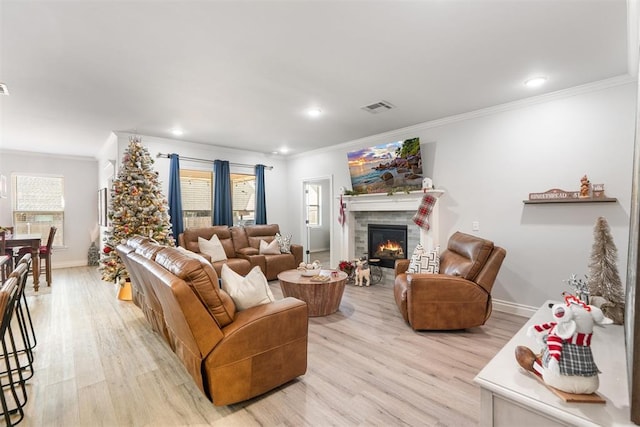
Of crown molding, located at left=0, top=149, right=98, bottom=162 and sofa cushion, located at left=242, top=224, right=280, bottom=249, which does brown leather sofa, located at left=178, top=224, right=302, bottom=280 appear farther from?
crown molding, located at left=0, top=149, right=98, bottom=162

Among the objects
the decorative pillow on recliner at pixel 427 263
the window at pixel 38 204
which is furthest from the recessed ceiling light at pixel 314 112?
the window at pixel 38 204

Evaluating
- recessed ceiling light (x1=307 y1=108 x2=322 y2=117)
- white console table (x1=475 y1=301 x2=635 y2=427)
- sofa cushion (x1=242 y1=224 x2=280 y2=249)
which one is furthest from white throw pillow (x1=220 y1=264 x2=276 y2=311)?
sofa cushion (x1=242 y1=224 x2=280 y2=249)

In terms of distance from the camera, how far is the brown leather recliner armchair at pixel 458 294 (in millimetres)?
3064

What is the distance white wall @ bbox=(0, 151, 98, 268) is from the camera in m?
6.70

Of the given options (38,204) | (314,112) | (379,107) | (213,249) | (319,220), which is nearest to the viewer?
(379,107)

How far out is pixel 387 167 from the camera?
5.00m

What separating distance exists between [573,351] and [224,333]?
1769mm

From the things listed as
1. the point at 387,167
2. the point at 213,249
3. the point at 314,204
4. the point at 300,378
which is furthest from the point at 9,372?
the point at 314,204

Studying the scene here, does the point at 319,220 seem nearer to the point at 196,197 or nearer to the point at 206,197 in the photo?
the point at 206,197

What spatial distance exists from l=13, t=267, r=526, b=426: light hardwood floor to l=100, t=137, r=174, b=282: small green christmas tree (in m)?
0.88

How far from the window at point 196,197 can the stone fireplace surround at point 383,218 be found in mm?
2816

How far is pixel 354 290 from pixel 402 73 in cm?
327

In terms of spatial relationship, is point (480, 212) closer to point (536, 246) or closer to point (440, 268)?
point (536, 246)

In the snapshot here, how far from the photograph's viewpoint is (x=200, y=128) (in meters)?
4.81
